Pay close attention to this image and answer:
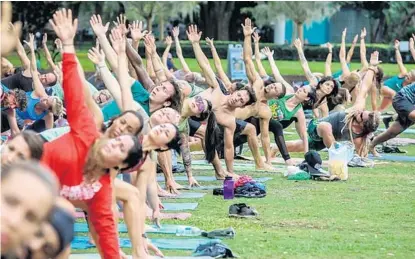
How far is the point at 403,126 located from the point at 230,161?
4.13 metres

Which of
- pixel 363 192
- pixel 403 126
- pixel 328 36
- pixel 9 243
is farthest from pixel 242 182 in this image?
pixel 328 36

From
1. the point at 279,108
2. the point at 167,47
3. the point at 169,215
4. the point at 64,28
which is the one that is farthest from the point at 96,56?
Result: the point at 167,47

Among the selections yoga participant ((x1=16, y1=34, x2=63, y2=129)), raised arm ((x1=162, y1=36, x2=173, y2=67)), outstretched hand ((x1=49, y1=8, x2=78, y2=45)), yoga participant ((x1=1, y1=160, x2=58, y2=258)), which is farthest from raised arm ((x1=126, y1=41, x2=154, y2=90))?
yoga participant ((x1=1, y1=160, x2=58, y2=258))

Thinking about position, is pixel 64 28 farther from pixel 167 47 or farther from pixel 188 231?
pixel 167 47

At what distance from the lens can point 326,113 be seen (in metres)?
16.4

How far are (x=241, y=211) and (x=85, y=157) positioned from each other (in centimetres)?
387

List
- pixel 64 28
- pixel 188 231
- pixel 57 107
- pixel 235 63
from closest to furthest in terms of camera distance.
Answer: pixel 64 28 → pixel 188 231 → pixel 57 107 → pixel 235 63

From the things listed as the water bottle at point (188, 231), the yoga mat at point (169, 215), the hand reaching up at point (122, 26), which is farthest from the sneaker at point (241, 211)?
the hand reaching up at point (122, 26)

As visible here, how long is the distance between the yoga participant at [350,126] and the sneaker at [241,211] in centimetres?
432

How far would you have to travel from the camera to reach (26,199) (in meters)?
3.11

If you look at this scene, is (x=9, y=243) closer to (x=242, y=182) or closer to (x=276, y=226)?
(x=276, y=226)

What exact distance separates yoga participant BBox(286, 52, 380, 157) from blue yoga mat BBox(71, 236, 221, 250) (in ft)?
19.4

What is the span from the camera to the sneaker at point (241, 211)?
32.3 feet

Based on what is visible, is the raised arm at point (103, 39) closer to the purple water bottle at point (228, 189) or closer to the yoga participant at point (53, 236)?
the purple water bottle at point (228, 189)
